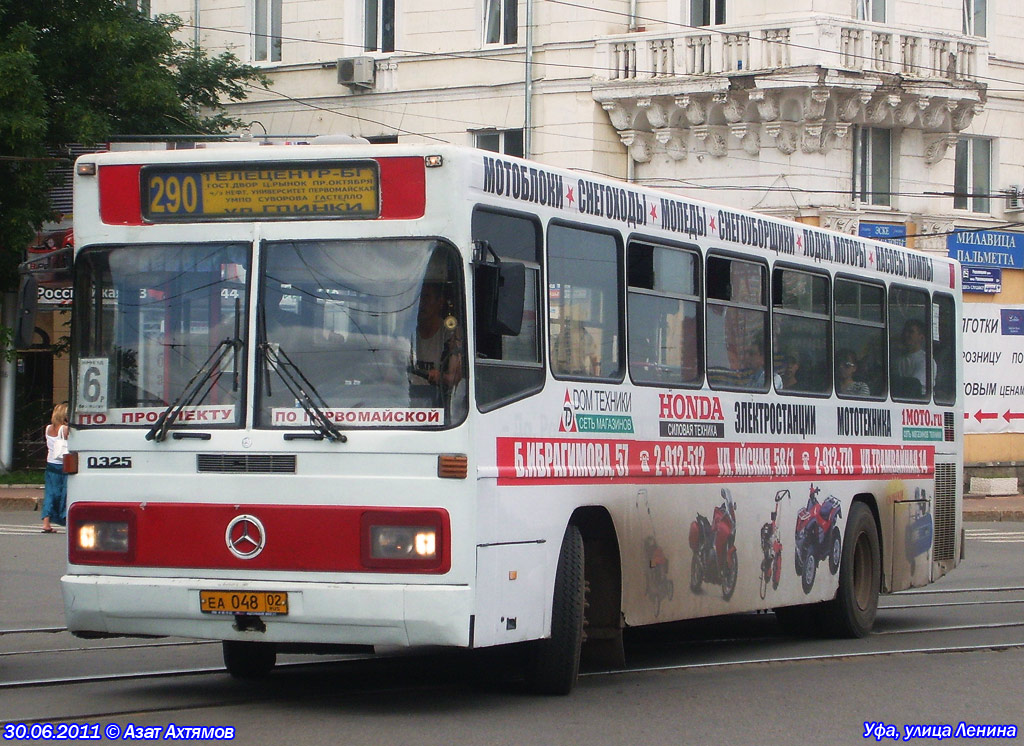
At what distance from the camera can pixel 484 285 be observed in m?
8.33

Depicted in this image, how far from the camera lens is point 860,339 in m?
13.1

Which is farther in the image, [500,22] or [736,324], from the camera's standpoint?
[500,22]

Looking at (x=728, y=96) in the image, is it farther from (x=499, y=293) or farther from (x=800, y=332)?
(x=499, y=293)

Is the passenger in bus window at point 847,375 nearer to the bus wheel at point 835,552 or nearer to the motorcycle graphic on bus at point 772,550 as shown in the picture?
the bus wheel at point 835,552

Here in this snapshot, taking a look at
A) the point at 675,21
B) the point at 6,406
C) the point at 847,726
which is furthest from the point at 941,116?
the point at 847,726

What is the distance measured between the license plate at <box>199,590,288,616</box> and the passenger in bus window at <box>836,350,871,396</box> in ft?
19.1

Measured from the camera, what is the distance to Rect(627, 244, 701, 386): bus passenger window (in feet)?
33.0

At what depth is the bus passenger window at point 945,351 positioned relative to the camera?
47.4ft

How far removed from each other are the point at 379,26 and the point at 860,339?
65.2 feet

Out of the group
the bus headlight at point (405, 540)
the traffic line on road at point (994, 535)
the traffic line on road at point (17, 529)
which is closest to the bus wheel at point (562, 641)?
the bus headlight at point (405, 540)

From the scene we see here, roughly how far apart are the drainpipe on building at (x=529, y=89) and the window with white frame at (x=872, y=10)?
5.55m

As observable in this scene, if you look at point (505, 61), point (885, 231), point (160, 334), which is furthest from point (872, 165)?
point (160, 334)

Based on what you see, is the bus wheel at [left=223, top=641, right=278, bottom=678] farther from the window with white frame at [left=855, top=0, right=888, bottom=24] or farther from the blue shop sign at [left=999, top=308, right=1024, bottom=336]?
the blue shop sign at [left=999, top=308, right=1024, bottom=336]

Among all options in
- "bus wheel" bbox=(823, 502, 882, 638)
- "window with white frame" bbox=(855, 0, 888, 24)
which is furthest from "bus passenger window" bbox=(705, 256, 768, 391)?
"window with white frame" bbox=(855, 0, 888, 24)
